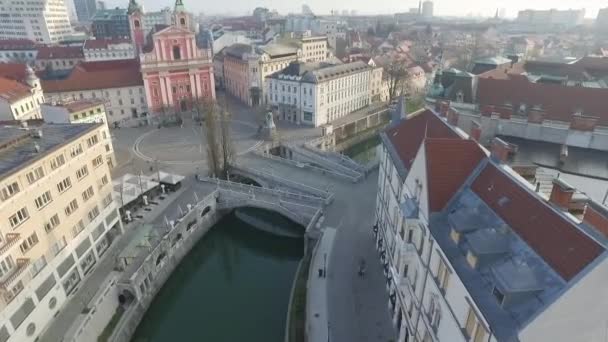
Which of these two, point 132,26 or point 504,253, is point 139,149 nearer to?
point 132,26

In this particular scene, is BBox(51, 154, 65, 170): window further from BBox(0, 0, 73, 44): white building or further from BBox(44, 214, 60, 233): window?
BBox(0, 0, 73, 44): white building

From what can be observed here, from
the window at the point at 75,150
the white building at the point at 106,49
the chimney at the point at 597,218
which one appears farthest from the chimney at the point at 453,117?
the white building at the point at 106,49

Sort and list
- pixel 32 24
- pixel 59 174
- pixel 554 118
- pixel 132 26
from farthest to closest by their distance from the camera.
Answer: pixel 32 24, pixel 132 26, pixel 554 118, pixel 59 174

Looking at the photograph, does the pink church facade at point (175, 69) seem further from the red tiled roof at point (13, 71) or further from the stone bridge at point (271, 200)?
the stone bridge at point (271, 200)

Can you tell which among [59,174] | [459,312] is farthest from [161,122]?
[459,312]

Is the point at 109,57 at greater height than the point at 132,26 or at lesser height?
lesser

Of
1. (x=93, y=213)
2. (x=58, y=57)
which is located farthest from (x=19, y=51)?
(x=93, y=213)

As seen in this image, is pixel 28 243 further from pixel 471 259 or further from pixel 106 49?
pixel 106 49
